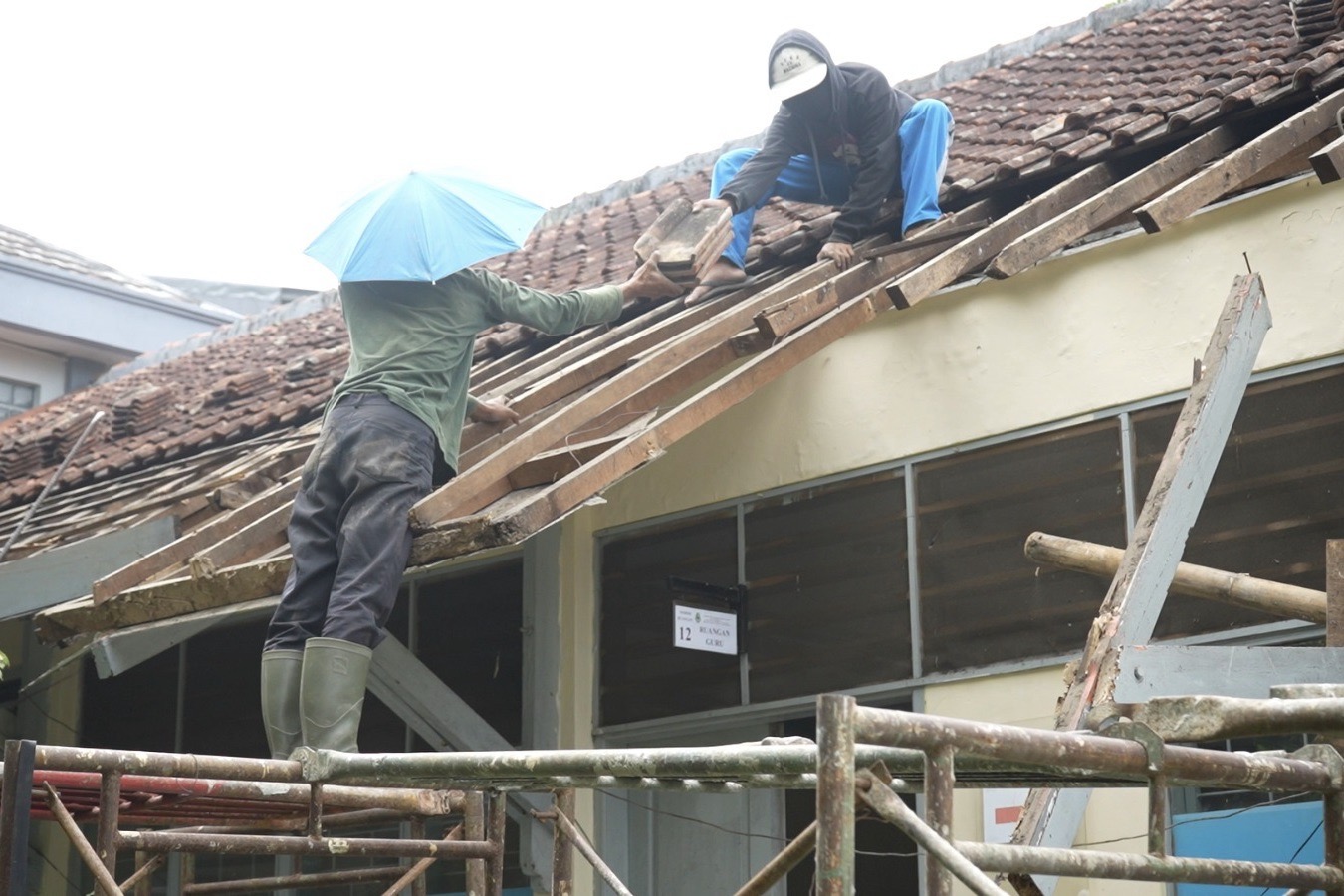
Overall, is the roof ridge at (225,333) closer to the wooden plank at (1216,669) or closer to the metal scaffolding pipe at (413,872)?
the metal scaffolding pipe at (413,872)

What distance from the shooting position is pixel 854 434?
290 inches

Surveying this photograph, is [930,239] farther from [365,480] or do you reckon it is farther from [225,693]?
[225,693]

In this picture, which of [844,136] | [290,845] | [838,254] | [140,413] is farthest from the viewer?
[140,413]

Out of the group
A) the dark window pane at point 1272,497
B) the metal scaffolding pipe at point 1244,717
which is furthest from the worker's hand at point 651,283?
the metal scaffolding pipe at point 1244,717

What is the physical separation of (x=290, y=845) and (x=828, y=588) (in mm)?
3294

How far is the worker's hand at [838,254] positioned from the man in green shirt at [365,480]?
1.46m

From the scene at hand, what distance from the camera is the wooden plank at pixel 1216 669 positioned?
13.9 ft

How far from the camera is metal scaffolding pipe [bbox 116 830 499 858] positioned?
177 inches

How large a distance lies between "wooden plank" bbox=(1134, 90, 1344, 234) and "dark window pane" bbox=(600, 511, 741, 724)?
8.32ft

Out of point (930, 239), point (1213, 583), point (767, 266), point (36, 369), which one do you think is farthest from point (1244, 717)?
point (36, 369)

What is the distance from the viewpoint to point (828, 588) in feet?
24.1

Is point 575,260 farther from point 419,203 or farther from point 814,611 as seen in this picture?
point 419,203

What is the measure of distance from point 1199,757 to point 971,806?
12.1 feet

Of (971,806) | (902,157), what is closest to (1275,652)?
(971,806)
